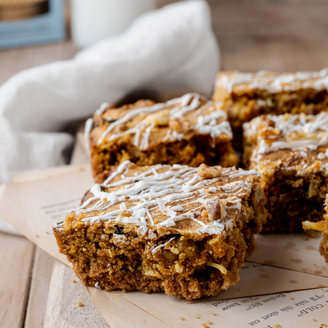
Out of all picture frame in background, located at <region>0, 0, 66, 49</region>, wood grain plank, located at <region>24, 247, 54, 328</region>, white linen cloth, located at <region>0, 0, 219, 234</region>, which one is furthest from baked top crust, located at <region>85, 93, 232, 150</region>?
picture frame in background, located at <region>0, 0, 66, 49</region>

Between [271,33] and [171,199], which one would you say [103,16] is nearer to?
[271,33]

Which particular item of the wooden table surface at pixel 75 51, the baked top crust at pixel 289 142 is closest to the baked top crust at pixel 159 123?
the baked top crust at pixel 289 142

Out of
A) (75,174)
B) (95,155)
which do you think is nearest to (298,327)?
(95,155)

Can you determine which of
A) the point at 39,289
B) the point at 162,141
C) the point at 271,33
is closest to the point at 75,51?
the point at 271,33

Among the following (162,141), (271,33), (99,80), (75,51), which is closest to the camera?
(162,141)

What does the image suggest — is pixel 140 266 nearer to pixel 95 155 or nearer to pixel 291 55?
pixel 95 155

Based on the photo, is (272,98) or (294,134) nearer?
(294,134)

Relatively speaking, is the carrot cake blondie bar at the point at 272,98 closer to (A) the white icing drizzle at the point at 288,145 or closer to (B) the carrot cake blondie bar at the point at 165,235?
(A) the white icing drizzle at the point at 288,145
